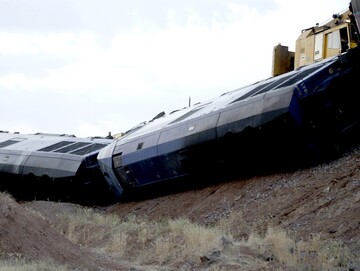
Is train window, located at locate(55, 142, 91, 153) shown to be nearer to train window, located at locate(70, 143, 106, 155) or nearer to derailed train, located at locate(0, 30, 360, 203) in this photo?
derailed train, located at locate(0, 30, 360, 203)

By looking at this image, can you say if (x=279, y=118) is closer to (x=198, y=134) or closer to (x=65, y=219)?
(x=198, y=134)

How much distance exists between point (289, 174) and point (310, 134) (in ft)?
4.01

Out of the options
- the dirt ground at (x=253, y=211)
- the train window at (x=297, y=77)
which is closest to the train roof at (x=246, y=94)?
the train window at (x=297, y=77)

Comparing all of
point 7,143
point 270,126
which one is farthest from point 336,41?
point 7,143

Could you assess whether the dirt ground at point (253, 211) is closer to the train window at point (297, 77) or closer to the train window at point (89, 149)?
the train window at point (297, 77)

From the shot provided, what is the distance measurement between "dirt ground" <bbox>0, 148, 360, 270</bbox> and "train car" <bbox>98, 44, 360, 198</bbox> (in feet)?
2.00

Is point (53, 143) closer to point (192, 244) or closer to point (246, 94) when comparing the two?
point (246, 94)

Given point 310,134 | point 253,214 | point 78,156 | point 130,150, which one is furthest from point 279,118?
point 78,156

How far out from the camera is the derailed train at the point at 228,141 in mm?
16078

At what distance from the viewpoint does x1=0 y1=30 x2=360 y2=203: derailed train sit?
1608cm

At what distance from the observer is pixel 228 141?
17766 mm

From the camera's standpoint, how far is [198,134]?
18938mm

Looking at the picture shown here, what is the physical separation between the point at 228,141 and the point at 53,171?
31.8 ft

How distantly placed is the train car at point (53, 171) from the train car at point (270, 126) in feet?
16.1
